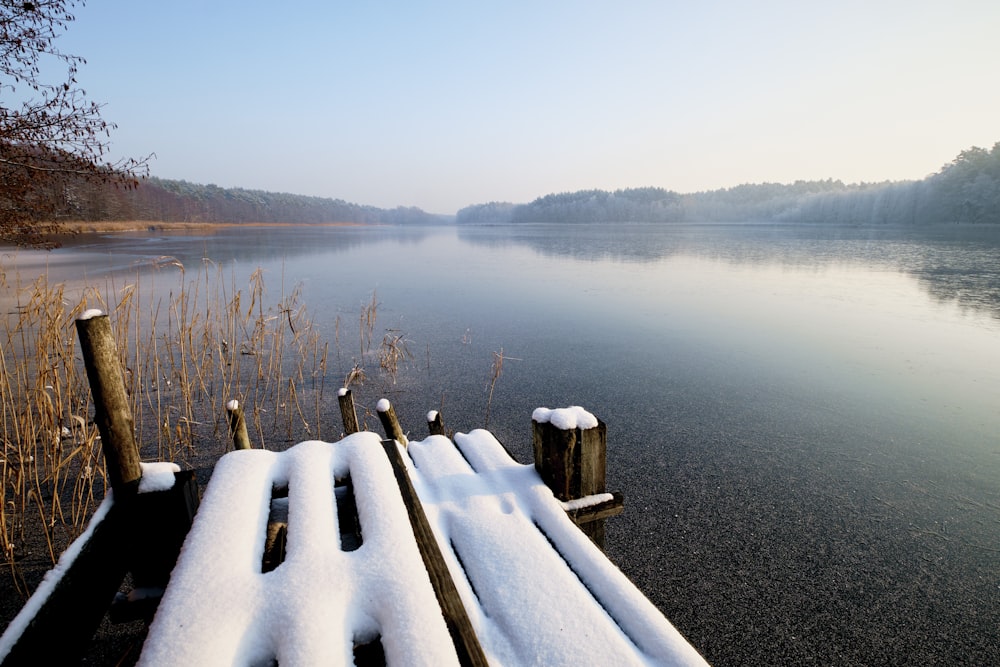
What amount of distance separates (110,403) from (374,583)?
104cm

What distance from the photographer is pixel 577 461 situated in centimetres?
173

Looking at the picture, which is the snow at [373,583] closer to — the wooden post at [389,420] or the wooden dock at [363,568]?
the wooden dock at [363,568]

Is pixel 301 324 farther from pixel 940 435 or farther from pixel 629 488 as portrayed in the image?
pixel 940 435

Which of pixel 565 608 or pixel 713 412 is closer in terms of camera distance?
pixel 565 608

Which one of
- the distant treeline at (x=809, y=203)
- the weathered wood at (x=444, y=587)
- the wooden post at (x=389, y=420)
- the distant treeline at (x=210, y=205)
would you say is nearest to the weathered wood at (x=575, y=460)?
the weathered wood at (x=444, y=587)

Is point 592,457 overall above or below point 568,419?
below

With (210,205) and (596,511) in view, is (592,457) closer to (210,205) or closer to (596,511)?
(596,511)

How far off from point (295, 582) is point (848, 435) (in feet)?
13.9

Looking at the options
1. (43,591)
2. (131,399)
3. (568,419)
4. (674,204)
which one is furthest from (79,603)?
(674,204)

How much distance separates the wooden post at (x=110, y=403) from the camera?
1.40 metres

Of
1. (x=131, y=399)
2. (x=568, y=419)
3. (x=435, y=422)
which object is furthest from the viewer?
(x=131, y=399)

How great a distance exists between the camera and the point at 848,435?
3.78m

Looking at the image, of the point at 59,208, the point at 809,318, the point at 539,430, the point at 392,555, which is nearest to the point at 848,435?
the point at 539,430

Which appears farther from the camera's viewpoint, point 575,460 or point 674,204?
point 674,204
